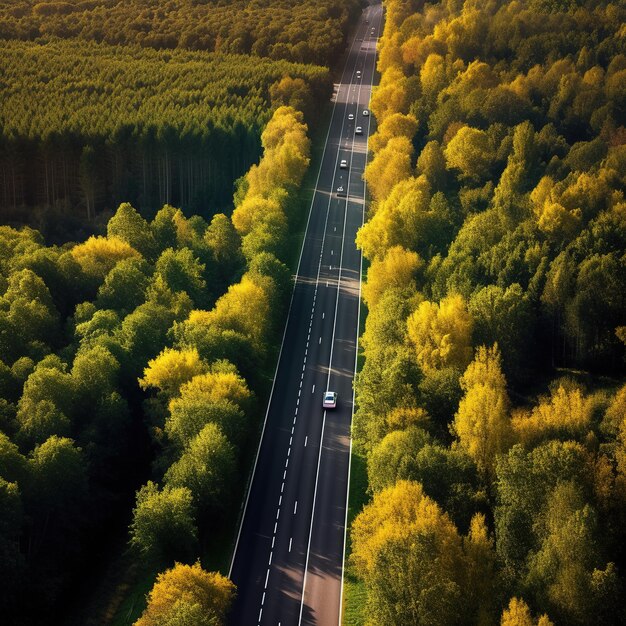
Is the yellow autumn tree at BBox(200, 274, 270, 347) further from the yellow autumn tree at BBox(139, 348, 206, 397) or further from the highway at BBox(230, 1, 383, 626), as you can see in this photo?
the yellow autumn tree at BBox(139, 348, 206, 397)

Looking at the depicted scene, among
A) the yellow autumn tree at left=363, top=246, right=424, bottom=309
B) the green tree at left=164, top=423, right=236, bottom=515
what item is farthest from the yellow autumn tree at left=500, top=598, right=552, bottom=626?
the yellow autumn tree at left=363, top=246, right=424, bottom=309

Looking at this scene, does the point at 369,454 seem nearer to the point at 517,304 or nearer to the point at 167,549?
the point at 167,549

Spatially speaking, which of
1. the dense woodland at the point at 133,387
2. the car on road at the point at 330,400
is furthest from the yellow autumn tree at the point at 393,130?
the car on road at the point at 330,400

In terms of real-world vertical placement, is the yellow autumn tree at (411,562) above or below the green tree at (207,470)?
above

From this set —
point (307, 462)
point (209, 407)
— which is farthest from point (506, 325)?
point (209, 407)

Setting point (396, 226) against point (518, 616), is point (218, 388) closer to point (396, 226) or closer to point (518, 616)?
point (518, 616)

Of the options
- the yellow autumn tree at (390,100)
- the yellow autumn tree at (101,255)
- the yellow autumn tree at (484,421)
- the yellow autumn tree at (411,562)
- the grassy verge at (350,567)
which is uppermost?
the yellow autumn tree at (390,100)

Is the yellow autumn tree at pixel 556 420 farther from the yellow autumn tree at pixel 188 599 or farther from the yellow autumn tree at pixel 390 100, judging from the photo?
the yellow autumn tree at pixel 390 100

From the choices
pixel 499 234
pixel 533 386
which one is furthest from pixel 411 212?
pixel 533 386
